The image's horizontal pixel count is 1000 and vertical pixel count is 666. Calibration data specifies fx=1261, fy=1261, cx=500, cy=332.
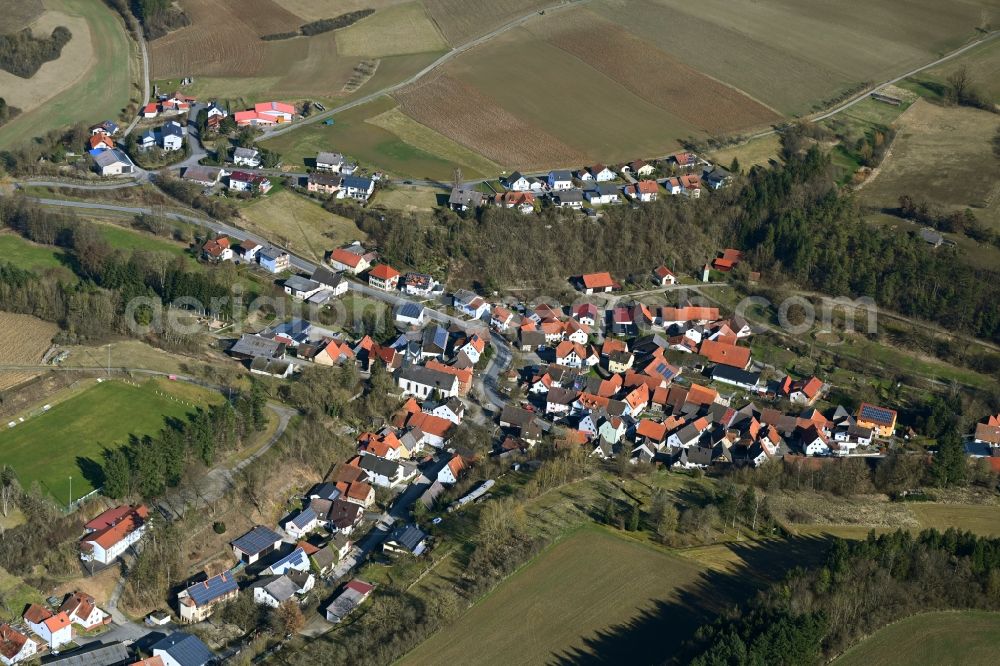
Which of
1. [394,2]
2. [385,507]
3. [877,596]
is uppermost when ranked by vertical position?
[394,2]

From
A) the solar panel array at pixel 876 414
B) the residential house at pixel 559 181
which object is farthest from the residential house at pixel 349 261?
the solar panel array at pixel 876 414

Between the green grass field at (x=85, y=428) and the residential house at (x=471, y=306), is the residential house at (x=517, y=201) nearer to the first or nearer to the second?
the residential house at (x=471, y=306)

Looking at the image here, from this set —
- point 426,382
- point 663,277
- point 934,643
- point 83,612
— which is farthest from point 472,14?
point 934,643

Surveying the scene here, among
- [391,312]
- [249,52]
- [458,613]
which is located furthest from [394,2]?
[458,613]

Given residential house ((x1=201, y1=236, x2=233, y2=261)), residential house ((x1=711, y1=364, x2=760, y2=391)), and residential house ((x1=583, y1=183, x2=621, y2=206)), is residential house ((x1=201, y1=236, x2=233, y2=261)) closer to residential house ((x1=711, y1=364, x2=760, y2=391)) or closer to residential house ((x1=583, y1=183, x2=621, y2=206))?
residential house ((x1=583, y1=183, x2=621, y2=206))

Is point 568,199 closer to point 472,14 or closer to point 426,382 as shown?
point 426,382

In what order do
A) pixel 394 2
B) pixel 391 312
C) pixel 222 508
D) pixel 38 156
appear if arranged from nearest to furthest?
pixel 222 508 < pixel 391 312 < pixel 38 156 < pixel 394 2

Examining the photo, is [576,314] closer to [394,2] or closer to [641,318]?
[641,318]
